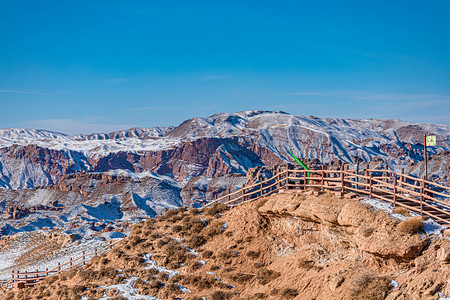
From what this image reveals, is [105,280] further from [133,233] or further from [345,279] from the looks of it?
[345,279]

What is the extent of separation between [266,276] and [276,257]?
1923mm

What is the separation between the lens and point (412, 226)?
57.7 feet

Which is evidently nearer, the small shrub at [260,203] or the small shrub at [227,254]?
the small shrub at [227,254]

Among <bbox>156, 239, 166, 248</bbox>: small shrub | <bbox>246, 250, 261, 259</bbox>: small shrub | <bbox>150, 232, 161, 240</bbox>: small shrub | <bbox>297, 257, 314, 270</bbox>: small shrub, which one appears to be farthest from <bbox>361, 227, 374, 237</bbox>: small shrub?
<bbox>150, 232, 161, 240</bbox>: small shrub

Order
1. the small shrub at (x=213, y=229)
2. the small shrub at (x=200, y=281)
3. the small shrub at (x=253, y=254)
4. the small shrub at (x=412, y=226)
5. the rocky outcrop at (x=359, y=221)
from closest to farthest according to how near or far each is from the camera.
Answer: the rocky outcrop at (x=359, y=221), the small shrub at (x=412, y=226), the small shrub at (x=200, y=281), the small shrub at (x=253, y=254), the small shrub at (x=213, y=229)

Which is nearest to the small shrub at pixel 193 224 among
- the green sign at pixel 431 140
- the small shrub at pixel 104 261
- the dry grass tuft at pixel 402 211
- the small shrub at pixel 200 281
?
the small shrub at pixel 200 281

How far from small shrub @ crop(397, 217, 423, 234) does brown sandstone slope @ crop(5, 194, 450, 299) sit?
4 cm

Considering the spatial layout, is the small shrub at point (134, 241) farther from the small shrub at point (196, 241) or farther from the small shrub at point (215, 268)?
the small shrub at point (215, 268)

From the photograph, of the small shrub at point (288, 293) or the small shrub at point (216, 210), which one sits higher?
the small shrub at point (216, 210)

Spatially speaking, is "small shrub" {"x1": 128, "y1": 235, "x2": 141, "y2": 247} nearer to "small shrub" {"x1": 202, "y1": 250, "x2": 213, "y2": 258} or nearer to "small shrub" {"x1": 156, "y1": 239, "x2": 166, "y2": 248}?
"small shrub" {"x1": 156, "y1": 239, "x2": 166, "y2": 248}

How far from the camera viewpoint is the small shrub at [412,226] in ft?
57.6

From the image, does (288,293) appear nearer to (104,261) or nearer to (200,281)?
(200,281)

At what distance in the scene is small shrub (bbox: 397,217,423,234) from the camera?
57.6ft

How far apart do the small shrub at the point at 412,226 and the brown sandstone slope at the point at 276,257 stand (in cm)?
4
